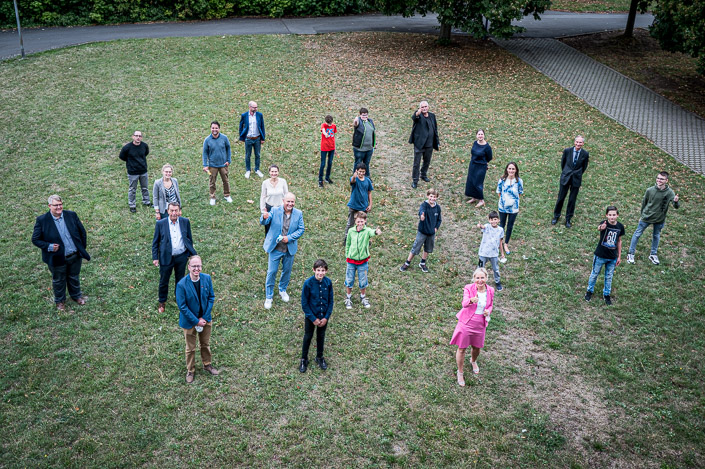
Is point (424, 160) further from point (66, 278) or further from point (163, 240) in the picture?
point (66, 278)

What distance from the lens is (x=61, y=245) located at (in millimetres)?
9953

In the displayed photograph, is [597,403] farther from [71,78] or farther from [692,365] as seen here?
[71,78]

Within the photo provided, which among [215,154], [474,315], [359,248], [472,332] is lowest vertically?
[472,332]

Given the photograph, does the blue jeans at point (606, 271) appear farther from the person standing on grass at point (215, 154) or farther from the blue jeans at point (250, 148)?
the blue jeans at point (250, 148)

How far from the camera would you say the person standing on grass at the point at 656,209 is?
12.1 metres

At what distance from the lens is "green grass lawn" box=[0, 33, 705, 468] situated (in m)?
7.93

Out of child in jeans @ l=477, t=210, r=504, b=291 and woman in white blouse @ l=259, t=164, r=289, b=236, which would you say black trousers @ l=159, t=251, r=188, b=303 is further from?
child in jeans @ l=477, t=210, r=504, b=291

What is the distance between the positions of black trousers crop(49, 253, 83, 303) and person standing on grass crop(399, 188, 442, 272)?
6653 millimetres

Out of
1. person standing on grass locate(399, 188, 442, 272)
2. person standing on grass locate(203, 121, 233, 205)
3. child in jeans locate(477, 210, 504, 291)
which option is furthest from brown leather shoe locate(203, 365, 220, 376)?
person standing on grass locate(203, 121, 233, 205)

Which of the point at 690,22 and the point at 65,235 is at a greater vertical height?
the point at 690,22

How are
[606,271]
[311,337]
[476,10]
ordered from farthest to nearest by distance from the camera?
1. [476,10]
2. [606,271]
3. [311,337]

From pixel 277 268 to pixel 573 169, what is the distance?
810 centimetres

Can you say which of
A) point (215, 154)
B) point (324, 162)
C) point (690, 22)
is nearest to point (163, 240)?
point (215, 154)

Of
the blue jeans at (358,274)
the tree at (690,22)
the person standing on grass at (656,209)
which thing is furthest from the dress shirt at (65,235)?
the tree at (690,22)
